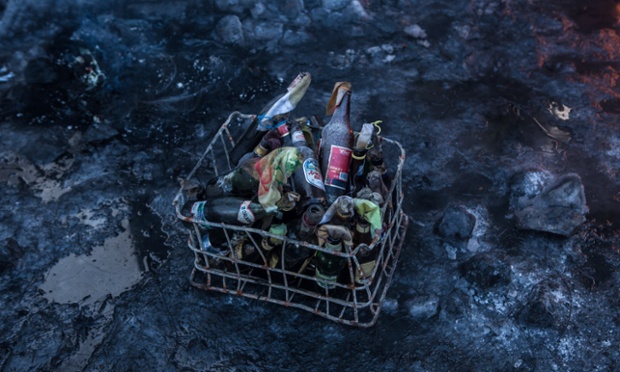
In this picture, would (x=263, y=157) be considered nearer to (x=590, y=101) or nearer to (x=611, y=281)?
(x=611, y=281)

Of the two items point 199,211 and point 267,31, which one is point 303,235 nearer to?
point 199,211

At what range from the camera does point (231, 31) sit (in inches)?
246

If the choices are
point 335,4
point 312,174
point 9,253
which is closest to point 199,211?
point 312,174

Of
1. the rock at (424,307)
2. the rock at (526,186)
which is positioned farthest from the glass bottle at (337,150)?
the rock at (526,186)

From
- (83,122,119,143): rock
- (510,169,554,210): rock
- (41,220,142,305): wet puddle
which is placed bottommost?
(41,220,142,305): wet puddle

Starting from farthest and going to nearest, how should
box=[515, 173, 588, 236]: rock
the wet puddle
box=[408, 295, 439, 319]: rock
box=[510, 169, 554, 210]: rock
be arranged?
box=[510, 169, 554, 210]: rock → box=[515, 173, 588, 236]: rock → the wet puddle → box=[408, 295, 439, 319]: rock

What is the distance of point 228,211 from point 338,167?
0.88 metres

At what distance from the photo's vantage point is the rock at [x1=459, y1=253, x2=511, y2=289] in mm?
3783

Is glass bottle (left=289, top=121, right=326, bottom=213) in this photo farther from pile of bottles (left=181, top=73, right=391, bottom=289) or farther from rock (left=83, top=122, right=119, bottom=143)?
rock (left=83, top=122, right=119, bottom=143)

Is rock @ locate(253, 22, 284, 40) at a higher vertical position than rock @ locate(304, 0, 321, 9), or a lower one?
lower

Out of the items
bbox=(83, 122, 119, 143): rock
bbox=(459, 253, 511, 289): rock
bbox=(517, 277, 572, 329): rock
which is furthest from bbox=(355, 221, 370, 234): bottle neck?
bbox=(83, 122, 119, 143): rock

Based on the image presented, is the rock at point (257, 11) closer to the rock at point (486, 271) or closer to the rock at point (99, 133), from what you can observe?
the rock at point (99, 133)

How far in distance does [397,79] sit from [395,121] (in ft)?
2.59

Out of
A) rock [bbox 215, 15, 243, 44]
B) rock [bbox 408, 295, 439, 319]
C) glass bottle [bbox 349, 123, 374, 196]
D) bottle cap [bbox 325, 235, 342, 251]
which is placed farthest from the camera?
rock [bbox 215, 15, 243, 44]
